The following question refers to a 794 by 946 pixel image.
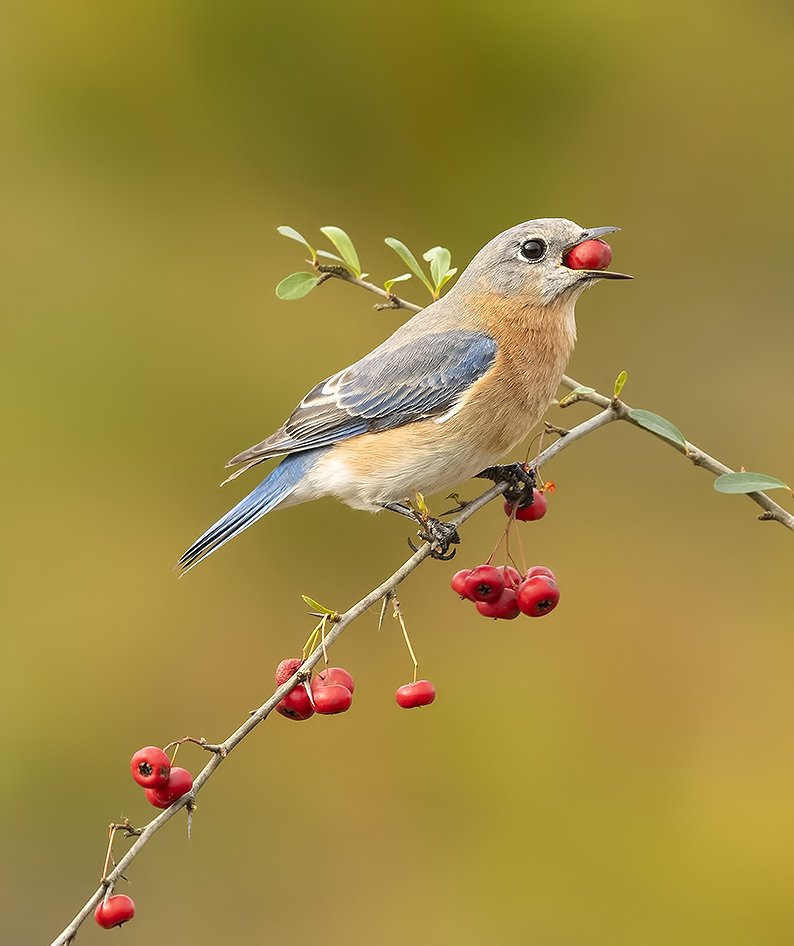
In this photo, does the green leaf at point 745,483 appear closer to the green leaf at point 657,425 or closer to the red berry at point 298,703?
the green leaf at point 657,425

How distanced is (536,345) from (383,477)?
62 centimetres

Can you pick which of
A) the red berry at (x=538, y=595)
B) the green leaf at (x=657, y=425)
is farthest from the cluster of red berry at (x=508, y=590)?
the green leaf at (x=657, y=425)

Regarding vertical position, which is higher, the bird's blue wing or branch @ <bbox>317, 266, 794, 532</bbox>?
the bird's blue wing

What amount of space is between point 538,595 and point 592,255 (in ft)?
3.63

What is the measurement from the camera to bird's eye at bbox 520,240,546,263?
3744 mm

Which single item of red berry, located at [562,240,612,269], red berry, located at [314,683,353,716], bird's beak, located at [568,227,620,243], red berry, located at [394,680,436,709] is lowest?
red berry, located at [394,680,436,709]

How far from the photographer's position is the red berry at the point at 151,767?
8.53ft

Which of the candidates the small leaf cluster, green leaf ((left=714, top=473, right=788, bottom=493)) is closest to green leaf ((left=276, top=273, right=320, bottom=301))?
the small leaf cluster

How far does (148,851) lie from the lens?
6.05 meters

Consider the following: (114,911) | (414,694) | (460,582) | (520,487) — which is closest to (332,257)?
(520,487)

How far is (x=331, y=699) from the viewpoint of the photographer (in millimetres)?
2760

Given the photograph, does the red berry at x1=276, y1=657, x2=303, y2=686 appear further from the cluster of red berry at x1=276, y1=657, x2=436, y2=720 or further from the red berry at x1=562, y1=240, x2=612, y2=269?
the red berry at x1=562, y1=240, x2=612, y2=269

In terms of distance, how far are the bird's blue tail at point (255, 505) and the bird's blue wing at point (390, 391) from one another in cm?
8

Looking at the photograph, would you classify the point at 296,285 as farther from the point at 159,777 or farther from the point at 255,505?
the point at 159,777
